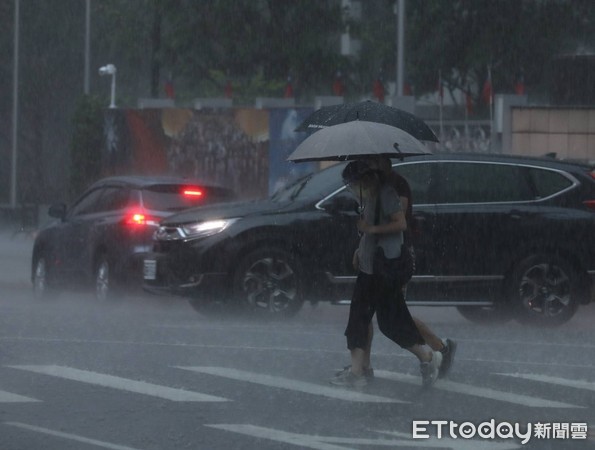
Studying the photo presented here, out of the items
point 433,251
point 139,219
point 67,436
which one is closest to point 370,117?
point 67,436

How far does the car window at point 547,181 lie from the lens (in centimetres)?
1662

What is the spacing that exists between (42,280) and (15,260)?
987 centimetres

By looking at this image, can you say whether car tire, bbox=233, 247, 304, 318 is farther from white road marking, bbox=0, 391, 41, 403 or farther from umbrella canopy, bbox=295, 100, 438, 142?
white road marking, bbox=0, 391, 41, 403

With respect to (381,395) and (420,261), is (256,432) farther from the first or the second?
(420,261)

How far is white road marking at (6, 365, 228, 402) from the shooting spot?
35.1ft

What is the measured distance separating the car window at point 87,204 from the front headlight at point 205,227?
3365mm

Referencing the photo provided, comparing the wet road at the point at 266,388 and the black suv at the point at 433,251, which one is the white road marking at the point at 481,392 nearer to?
the wet road at the point at 266,388

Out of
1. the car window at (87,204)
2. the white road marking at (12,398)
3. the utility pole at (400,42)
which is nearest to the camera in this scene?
the white road marking at (12,398)

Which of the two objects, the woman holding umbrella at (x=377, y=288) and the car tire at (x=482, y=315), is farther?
the car tire at (x=482, y=315)

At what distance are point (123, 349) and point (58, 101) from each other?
173 feet

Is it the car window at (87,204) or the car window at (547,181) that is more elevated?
the car window at (547,181)

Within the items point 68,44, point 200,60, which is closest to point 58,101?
point 68,44

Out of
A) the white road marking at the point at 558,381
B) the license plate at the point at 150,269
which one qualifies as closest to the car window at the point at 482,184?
the license plate at the point at 150,269

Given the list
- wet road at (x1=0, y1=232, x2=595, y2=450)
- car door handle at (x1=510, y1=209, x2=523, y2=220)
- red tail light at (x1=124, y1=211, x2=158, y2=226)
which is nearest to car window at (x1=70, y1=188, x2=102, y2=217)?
red tail light at (x1=124, y1=211, x2=158, y2=226)
